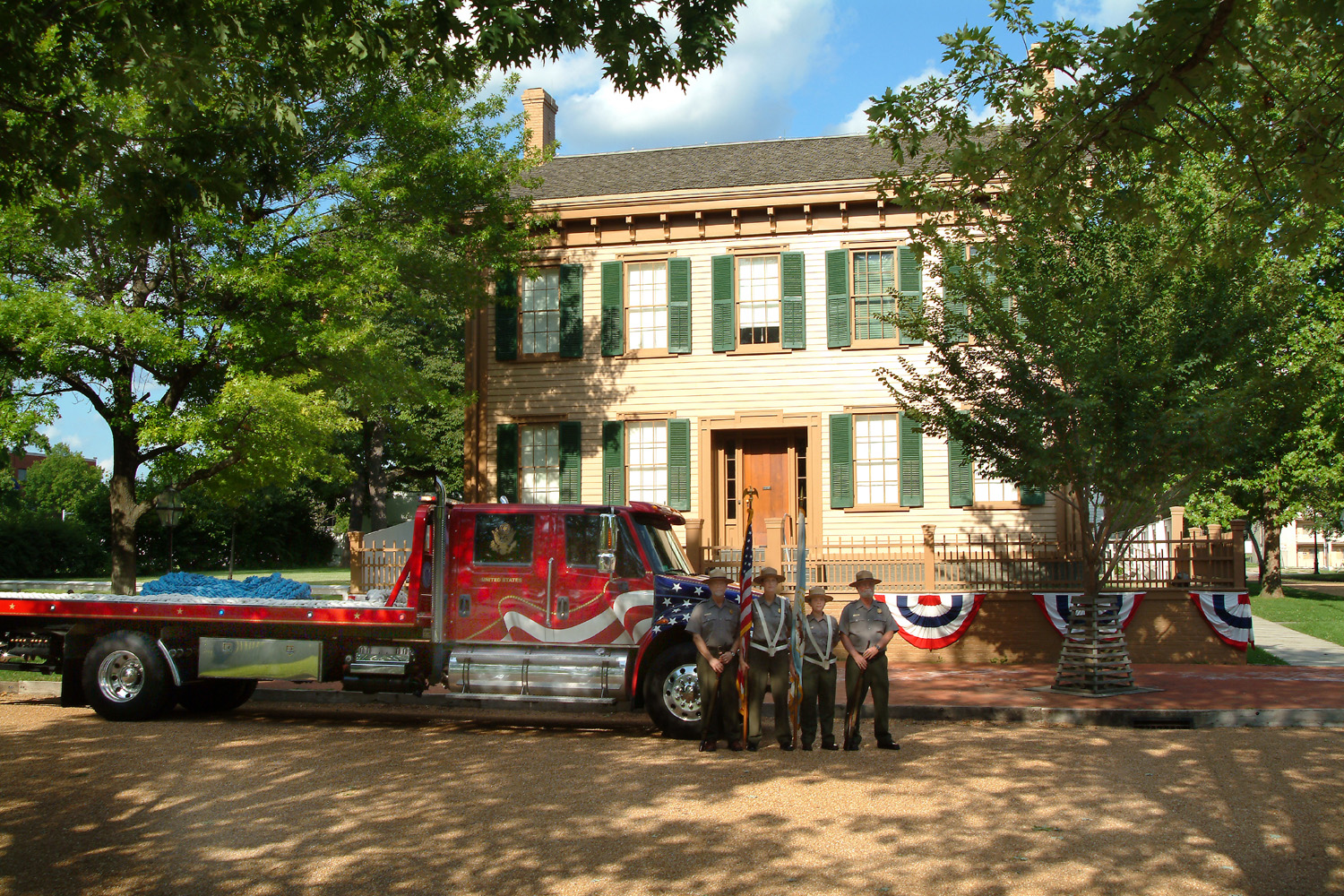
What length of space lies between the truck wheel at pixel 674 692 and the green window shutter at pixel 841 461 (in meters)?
9.43

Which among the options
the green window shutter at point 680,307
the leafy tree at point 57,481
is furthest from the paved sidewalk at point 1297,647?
the leafy tree at point 57,481

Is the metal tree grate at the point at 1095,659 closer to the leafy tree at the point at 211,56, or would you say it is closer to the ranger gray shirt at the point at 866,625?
the ranger gray shirt at the point at 866,625

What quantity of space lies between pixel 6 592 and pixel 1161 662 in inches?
567

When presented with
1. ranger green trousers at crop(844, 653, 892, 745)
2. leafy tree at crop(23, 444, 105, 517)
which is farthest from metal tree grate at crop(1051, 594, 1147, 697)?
leafy tree at crop(23, 444, 105, 517)

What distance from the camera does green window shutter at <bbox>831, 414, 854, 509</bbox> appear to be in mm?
18953

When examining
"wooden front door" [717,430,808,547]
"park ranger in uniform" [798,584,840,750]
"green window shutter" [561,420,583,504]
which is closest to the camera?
"park ranger in uniform" [798,584,840,750]

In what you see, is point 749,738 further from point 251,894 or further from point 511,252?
point 511,252

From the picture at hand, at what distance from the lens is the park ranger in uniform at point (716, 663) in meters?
9.38

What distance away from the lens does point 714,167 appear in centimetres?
2194

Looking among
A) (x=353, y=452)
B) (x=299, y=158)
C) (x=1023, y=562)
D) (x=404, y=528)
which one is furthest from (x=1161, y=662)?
(x=353, y=452)

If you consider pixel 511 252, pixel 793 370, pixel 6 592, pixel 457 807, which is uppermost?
pixel 511 252

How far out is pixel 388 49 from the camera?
28.0 feet

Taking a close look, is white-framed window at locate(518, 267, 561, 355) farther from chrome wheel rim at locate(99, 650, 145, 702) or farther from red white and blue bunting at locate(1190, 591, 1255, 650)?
red white and blue bunting at locate(1190, 591, 1255, 650)

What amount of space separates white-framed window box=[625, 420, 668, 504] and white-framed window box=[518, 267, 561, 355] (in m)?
2.25
